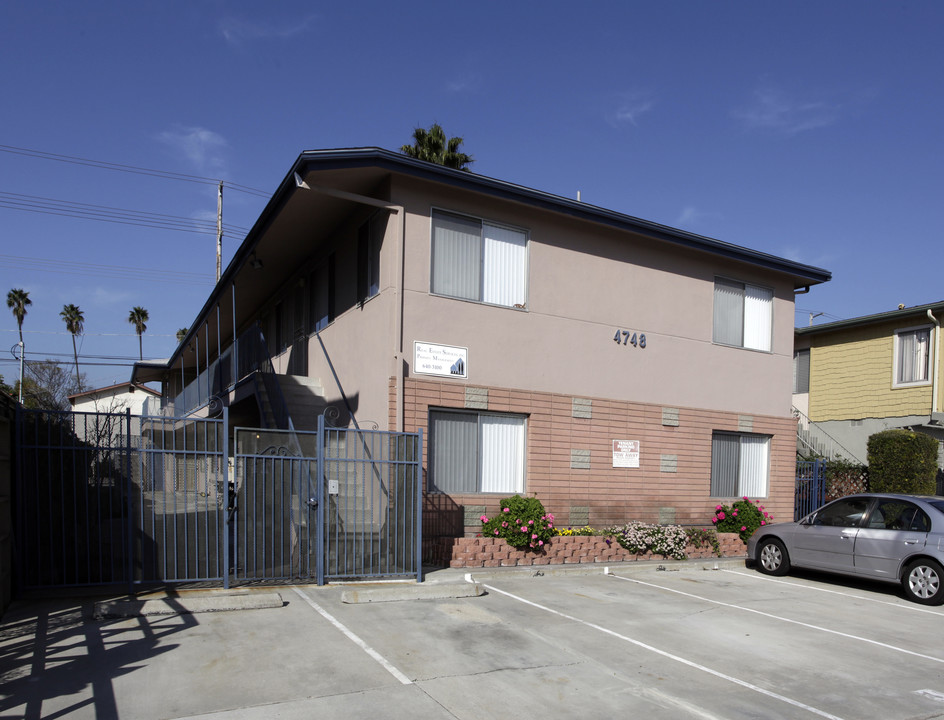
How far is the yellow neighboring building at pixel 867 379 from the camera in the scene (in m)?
21.8

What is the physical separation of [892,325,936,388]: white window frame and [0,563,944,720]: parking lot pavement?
13379 mm

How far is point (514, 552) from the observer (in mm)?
12430

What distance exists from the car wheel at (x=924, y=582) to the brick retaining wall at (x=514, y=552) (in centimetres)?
421

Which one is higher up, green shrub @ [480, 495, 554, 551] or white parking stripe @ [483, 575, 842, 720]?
green shrub @ [480, 495, 554, 551]

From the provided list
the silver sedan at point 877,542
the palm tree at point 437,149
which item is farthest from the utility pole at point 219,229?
the silver sedan at point 877,542

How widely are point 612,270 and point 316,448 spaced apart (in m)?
7.34

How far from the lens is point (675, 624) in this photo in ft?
30.0

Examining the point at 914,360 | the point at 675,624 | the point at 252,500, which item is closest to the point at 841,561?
the point at 675,624

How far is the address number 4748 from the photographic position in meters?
15.2

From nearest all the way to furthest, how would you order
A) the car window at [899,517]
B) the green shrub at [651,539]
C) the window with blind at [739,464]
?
the car window at [899,517], the green shrub at [651,539], the window with blind at [739,464]

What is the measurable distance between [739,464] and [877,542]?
18.0 ft

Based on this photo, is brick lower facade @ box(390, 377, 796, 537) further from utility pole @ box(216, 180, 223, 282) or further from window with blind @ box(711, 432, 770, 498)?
utility pole @ box(216, 180, 223, 282)

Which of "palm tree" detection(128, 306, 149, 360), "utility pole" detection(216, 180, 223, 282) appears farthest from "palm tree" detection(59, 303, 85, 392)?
"utility pole" detection(216, 180, 223, 282)

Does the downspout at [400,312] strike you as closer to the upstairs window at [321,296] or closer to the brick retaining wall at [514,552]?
the brick retaining wall at [514,552]
